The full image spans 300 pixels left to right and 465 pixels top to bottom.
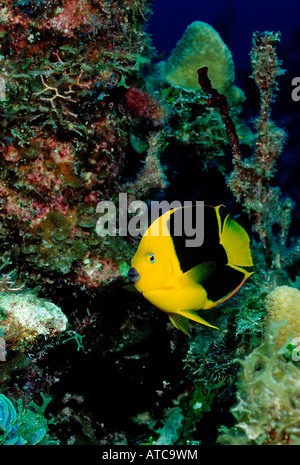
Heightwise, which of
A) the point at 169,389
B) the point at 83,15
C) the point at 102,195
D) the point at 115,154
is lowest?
the point at 169,389

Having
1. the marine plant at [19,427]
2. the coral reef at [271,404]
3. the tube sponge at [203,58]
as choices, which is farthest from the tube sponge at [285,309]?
the tube sponge at [203,58]

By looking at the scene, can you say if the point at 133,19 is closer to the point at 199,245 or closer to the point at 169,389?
the point at 199,245

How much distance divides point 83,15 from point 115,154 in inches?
36.2

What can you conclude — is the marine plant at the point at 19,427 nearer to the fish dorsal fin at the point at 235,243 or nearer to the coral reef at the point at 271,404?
the coral reef at the point at 271,404

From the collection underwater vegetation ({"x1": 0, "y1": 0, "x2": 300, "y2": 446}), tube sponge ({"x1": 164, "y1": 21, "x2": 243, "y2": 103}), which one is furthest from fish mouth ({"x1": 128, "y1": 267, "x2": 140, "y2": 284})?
tube sponge ({"x1": 164, "y1": 21, "x2": 243, "y2": 103})

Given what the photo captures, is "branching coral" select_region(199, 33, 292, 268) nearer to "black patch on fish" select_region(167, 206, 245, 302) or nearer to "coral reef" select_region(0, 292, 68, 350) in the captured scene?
"black patch on fish" select_region(167, 206, 245, 302)

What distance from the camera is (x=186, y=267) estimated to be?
1.86 meters

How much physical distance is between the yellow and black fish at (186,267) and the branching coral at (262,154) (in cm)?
109

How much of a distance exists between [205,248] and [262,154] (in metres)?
1.53

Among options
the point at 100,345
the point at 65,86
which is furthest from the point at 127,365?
the point at 65,86

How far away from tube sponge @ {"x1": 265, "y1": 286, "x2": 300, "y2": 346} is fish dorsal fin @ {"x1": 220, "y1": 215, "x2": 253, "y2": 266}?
0.25m

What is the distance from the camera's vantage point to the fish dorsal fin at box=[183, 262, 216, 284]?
6.02ft

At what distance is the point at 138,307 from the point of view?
2891mm

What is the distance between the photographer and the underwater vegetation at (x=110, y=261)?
181cm
